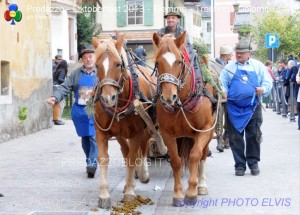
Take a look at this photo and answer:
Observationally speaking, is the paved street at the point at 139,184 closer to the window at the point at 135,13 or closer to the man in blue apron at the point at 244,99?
the man in blue apron at the point at 244,99

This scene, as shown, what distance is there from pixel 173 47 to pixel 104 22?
3967cm

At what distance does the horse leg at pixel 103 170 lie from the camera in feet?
28.0

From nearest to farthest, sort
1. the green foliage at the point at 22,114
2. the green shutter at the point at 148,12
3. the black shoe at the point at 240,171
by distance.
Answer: the black shoe at the point at 240,171 → the green foliage at the point at 22,114 → the green shutter at the point at 148,12

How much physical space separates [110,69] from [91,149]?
123 inches

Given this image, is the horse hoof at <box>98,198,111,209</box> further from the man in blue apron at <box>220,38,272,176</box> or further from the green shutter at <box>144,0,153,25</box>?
the green shutter at <box>144,0,153,25</box>

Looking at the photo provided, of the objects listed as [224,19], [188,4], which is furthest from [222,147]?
[224,19]

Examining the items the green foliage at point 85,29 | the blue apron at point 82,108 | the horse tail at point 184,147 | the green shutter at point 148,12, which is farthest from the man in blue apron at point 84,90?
the green shutter at point 148,12

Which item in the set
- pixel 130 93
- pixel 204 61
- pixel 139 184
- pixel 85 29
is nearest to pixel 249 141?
pixel 139 184

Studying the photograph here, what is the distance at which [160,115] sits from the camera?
877cm

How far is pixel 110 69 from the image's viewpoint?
8188mm

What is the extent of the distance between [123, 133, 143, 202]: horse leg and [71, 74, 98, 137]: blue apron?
1815 millimetres

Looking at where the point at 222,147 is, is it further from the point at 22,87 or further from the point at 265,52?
the point at 265,52

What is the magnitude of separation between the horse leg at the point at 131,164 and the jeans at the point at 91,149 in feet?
6.25

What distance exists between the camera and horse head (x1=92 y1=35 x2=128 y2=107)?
26.3 ft
